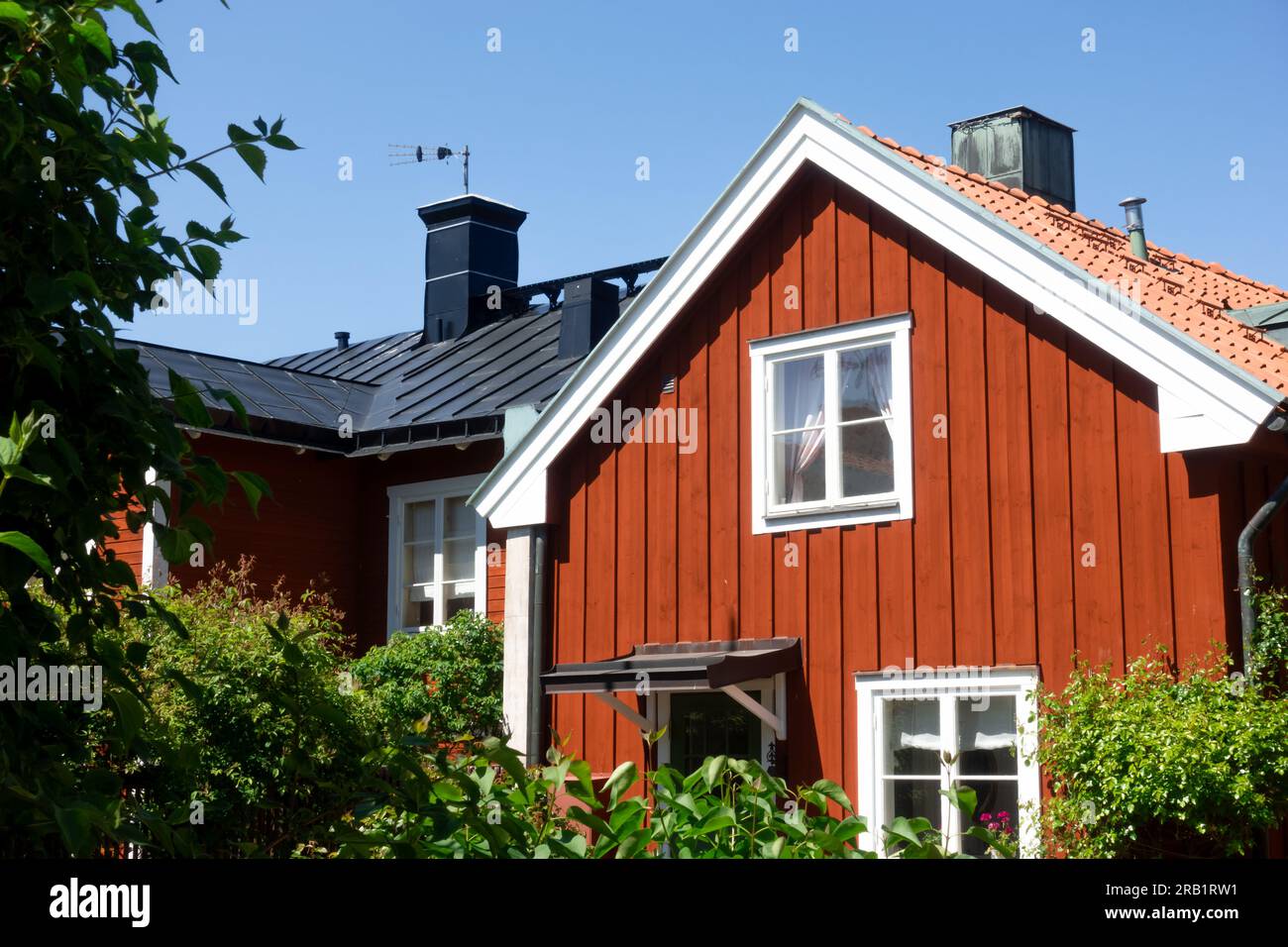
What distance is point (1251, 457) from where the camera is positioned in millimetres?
10062

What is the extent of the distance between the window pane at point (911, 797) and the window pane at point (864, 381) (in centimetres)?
289

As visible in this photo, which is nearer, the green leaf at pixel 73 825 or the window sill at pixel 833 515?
the green leaf at pixel 73 825

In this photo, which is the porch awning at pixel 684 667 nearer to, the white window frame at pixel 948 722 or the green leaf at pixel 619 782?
the white window frame at pixel 948 722

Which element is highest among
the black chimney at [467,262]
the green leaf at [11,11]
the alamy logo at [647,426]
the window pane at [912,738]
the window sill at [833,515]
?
the black chimney at [467,262]

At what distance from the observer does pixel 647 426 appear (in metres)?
12.9

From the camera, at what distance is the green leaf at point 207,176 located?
277cm

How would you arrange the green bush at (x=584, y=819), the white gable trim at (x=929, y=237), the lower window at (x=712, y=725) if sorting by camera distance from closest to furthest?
the green bush at (x=584, y=819) → the white gable trim at (x=929, y=237) → the lower window at (x=712, y=725)

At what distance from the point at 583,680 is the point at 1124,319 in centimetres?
505

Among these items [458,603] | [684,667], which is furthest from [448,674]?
[684,667]

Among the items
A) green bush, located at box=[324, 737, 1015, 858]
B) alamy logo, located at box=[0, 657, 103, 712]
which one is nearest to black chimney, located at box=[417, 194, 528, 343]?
green bush, located at box=[324, 737, 1015, 858]
